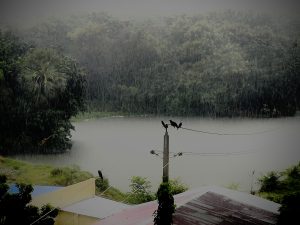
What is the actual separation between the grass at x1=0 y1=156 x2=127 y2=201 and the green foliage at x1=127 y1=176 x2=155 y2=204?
3.85ft

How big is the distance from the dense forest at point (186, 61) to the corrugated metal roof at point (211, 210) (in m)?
14.5

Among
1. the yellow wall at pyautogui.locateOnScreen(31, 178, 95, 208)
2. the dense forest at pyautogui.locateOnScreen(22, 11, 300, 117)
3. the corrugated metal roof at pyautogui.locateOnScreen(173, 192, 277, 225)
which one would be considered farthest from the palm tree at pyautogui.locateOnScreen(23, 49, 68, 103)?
the corrugated metal roof at pyautogui.locateOnScreen(173, 192, 277, 225)

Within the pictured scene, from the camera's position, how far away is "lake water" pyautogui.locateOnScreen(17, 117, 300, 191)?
1602 cm

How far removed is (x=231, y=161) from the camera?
17297 millimetres

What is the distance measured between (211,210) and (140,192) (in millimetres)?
6931

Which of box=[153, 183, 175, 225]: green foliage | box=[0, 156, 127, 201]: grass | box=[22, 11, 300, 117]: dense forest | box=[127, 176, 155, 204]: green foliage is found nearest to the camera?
box=[153, 183, 175, 225]: green foliage

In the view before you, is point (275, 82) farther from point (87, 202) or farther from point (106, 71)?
point (87, 202)

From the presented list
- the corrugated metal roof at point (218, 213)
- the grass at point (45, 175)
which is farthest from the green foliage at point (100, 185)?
the corrugated metal roof at point (218, 213)

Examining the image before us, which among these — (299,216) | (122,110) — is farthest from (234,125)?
(299,216)

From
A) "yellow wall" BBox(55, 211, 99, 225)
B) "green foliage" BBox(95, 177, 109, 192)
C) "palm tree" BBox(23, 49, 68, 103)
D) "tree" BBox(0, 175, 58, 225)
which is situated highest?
"palm tree" BBox(23, 49, 68, 103)

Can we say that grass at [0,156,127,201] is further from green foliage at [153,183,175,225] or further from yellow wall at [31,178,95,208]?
green foliage at [153,183,175,225]

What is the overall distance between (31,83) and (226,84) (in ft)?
34.8

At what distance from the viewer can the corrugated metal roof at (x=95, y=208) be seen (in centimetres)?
848

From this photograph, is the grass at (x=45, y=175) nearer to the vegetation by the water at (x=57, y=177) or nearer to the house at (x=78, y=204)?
the vegetation by the water at (x=57, y=177)
